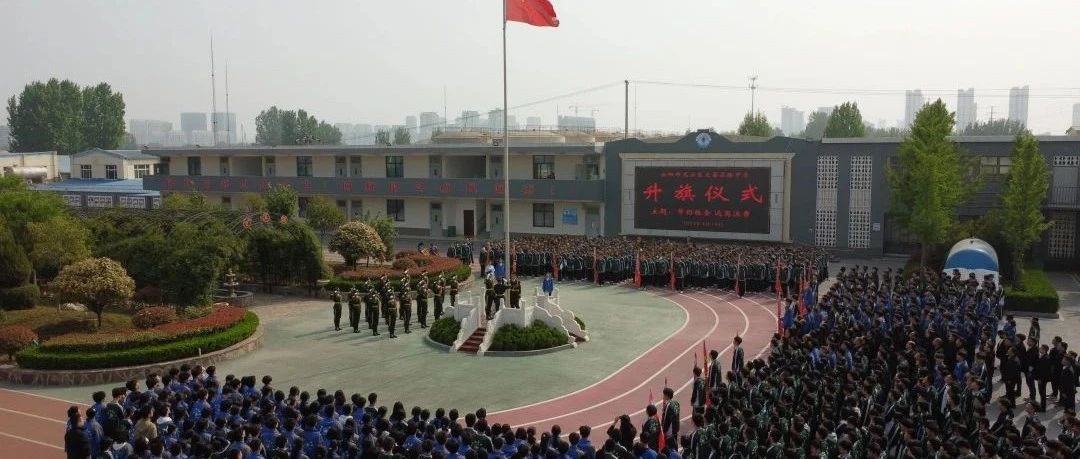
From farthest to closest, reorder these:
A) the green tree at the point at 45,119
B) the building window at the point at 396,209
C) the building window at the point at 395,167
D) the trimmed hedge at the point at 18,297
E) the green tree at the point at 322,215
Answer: the green tree at the point at 45,119 → the building window at the point at 396,209 → the building window at the point at 395,167 → the green tree at the point at 322,215 → the trimmed hedge at the point at 18,297

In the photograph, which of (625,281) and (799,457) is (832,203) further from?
(799,457)

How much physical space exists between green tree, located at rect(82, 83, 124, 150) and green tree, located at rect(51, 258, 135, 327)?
7583cm

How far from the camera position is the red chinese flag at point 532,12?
24.8 metres

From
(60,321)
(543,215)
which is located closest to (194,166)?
(543,215)

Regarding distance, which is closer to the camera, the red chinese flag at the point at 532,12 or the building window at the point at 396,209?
the red chinese flag at the point at 532,12

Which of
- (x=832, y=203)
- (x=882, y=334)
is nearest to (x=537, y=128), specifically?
(x=832, y=203)

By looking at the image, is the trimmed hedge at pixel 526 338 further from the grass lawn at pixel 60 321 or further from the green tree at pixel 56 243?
the green tree at pixel 56 243

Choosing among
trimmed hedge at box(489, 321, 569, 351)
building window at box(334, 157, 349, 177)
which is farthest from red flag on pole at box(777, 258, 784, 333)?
building window at box(334, 157, 349, 177)

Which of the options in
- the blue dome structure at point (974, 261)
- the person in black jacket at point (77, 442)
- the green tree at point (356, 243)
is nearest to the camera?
the person in black jacket at point (77, 442)

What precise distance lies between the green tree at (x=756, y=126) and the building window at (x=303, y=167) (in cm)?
3642

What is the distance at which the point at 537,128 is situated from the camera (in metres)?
64.6

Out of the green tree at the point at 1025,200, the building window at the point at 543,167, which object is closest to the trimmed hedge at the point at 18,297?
Result: the building window at the point at 543,167

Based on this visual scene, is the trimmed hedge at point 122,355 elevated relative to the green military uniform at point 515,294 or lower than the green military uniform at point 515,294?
lower

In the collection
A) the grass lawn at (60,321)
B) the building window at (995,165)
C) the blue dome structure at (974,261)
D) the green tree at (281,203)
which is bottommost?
the grass lawn at (60,321)
